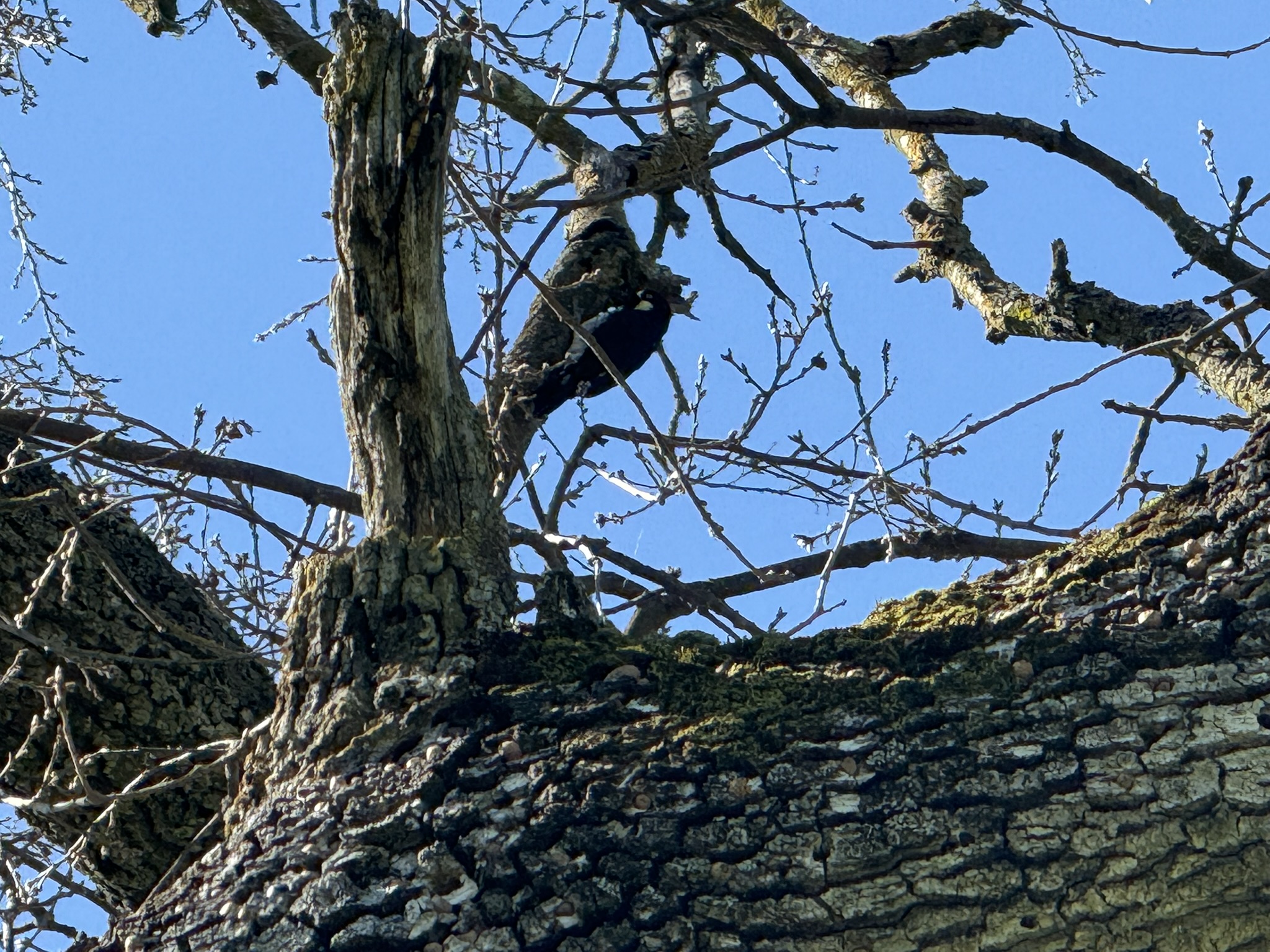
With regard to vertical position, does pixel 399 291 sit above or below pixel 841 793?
above

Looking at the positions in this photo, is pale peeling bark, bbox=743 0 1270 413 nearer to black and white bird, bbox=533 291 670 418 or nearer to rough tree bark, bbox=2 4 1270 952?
black and white bird, bbox=533 291 670 418

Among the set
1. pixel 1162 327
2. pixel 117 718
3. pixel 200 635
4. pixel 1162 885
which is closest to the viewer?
pixel 1162 885

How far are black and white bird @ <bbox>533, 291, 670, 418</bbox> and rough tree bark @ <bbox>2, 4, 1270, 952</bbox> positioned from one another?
1.35m

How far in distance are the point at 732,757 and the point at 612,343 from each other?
1.85m

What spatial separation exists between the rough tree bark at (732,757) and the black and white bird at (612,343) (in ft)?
4.44

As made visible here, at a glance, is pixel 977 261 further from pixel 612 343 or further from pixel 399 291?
pixel 399 291

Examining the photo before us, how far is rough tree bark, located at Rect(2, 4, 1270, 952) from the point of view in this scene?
4.66 feet

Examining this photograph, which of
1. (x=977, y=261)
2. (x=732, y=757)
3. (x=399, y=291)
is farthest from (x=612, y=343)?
(x=732, y=757)

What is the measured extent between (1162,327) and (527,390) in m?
1.49

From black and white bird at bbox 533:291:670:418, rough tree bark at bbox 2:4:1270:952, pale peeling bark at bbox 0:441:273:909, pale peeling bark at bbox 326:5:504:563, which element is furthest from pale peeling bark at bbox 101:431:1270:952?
black and white bird at bbox 533:291:670:418

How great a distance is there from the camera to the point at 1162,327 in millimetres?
2957

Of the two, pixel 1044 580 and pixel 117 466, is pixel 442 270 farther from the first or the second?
pixel 117 466

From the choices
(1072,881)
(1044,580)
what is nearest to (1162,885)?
(1072,881)

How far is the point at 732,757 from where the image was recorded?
1514 mm
